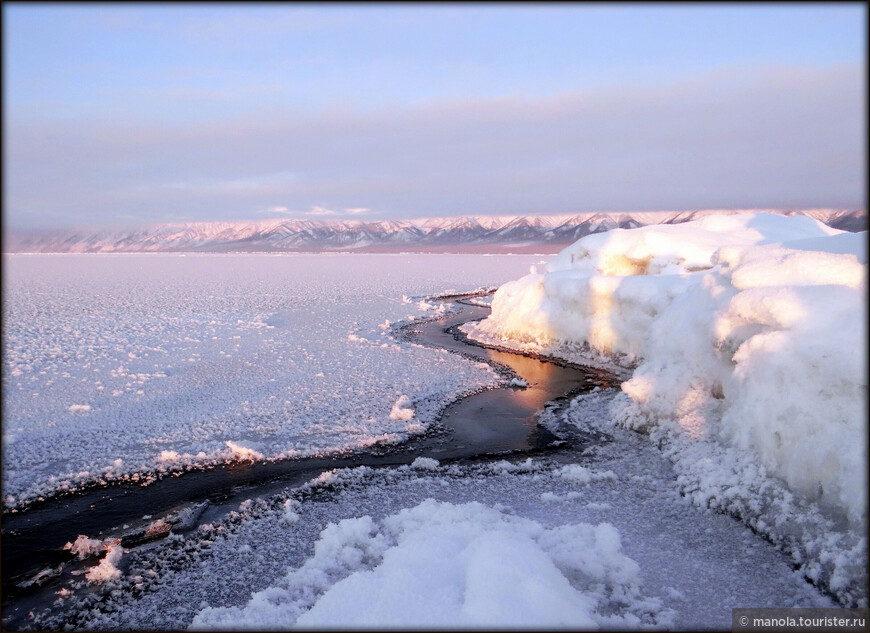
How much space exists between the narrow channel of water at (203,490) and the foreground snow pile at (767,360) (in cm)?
191

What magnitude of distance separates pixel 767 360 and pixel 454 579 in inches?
178

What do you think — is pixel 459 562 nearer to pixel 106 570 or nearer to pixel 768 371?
pixel 106 570

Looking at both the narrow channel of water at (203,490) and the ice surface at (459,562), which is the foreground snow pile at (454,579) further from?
the narrow channel of water at (203,490)

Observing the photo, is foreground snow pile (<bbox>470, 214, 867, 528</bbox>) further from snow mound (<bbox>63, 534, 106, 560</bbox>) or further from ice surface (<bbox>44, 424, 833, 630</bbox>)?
snow mound (<bbox>63, 534, 106, 560</bbox>)

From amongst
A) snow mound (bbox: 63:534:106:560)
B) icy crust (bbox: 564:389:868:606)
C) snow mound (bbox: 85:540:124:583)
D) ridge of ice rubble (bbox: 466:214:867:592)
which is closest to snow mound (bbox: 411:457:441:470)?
icy crust (bbox: 564:389:868:606)

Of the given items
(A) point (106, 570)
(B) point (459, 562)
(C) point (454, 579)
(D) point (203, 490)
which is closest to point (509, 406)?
(D) point (203, 490)

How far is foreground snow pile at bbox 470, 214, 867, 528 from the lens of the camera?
16.9ft

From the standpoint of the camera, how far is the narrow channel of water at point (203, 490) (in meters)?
5.11

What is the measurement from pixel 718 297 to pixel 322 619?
289 inches

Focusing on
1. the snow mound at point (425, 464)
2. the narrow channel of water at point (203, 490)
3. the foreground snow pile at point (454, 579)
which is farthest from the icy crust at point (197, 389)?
the foreground snow pile at point (454, 579)

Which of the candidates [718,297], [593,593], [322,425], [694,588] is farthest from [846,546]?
[322,425]

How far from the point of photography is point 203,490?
6.41 metres

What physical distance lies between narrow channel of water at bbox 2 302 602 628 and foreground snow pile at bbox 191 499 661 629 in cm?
176

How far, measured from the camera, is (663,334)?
9.28 meters
